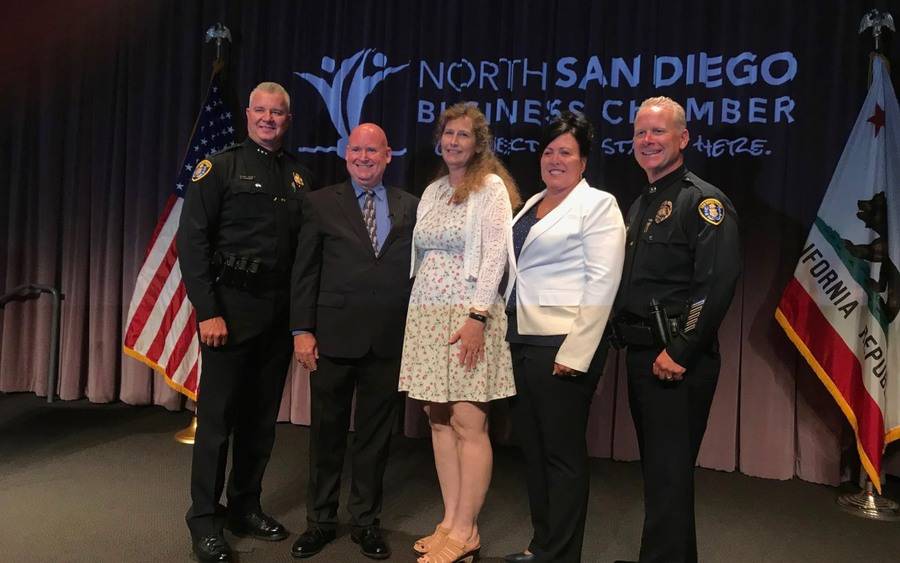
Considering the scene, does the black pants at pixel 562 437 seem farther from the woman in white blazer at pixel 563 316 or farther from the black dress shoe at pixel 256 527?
the black dress shoe at pixel 256 527

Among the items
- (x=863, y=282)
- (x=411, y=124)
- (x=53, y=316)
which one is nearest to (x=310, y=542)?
(x=411, y=124)

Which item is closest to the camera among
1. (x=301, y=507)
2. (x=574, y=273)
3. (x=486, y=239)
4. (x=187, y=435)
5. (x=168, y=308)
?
(x=574, y=273)

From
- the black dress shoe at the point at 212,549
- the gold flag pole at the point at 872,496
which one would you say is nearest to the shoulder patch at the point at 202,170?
Answer: the black dress shoe at the point at 212,549

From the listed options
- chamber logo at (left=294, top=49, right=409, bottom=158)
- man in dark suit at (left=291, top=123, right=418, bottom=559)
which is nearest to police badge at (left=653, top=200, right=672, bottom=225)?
man in dark suit at (left=291, top=123, right=418, bottom=559)

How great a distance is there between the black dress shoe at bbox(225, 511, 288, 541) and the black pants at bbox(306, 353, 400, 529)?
170 mm

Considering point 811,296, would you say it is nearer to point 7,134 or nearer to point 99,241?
point 99,241

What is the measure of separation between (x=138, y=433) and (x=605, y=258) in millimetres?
3236

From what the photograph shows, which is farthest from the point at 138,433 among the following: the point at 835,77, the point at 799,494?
the point at 835,77

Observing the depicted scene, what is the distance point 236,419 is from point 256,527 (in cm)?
44

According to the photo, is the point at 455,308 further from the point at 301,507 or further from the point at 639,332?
the point at 301,507

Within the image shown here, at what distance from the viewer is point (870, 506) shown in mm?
3244

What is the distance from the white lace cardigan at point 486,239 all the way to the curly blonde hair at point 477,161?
3cm

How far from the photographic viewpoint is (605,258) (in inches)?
84.2

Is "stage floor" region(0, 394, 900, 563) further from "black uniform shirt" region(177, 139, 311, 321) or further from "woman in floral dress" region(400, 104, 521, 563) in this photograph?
"black uniform shirt" region(177, 139, 311, 321)
